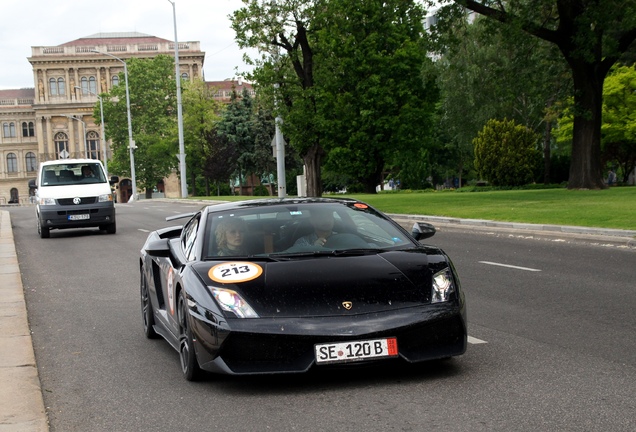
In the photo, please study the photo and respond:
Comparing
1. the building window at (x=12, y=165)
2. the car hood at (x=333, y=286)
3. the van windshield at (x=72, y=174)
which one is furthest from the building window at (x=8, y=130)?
the car hood at (x=333, y=286)

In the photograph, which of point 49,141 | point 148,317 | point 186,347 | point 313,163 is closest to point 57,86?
point 49,141

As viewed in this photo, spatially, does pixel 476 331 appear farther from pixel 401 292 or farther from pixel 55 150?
pixel 55 150

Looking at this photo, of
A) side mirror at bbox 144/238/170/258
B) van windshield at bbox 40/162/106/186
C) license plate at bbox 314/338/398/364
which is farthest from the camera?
van windshield at bbox 40/162/106/186

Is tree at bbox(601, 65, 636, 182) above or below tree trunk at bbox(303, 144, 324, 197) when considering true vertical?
above

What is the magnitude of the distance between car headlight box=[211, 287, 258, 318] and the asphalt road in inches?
20.6

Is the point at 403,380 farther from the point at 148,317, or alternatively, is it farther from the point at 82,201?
the point at 82,201

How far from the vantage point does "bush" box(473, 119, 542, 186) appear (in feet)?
183

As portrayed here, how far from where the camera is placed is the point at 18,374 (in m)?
6.57

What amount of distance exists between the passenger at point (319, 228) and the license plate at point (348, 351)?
134cm

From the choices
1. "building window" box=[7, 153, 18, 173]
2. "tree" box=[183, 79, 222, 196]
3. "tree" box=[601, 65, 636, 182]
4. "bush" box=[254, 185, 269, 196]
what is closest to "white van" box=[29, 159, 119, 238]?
"tree" box=[601, 65, 636, 182]

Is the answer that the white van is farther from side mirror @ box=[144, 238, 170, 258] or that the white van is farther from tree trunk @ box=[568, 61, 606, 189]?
tree trunk @ box=[568, 61, 606, 189]

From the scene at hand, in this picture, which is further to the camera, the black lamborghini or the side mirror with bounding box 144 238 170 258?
the side mirror with bounding box 144 238 170 258

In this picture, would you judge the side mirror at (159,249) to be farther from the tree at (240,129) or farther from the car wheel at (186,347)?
the tree at (240,129)

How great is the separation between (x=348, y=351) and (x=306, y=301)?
0.42 meters
